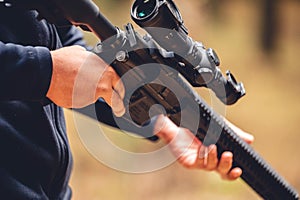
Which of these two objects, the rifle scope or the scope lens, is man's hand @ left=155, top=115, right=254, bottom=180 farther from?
the scope lens

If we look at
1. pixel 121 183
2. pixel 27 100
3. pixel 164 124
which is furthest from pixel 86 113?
pixel 121 183

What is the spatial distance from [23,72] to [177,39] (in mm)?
223

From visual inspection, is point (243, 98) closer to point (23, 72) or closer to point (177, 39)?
point (177, 39)

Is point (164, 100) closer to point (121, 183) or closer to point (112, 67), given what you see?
point (112, 67)

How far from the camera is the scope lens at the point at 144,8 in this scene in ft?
2.59

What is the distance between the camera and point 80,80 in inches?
30.9

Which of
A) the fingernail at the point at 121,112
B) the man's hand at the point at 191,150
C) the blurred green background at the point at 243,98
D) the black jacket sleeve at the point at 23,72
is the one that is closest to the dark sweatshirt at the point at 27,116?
the black jacket sleeve at the point at 23,72

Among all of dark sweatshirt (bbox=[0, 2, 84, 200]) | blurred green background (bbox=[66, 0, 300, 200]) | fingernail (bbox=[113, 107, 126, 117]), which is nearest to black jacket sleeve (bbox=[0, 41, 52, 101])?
dark sweatshirt (bbox=[0, 2, 84, 200])

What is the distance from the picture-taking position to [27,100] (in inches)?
30.9

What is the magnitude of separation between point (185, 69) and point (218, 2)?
67.0 inches

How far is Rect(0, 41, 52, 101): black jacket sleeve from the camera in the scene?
0.75 m

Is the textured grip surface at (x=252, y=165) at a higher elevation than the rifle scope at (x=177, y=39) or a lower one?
lower

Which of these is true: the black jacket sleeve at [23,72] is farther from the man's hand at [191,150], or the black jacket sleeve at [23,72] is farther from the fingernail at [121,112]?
the man's hand at [191,150]

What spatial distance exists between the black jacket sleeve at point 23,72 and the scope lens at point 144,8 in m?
0.14
